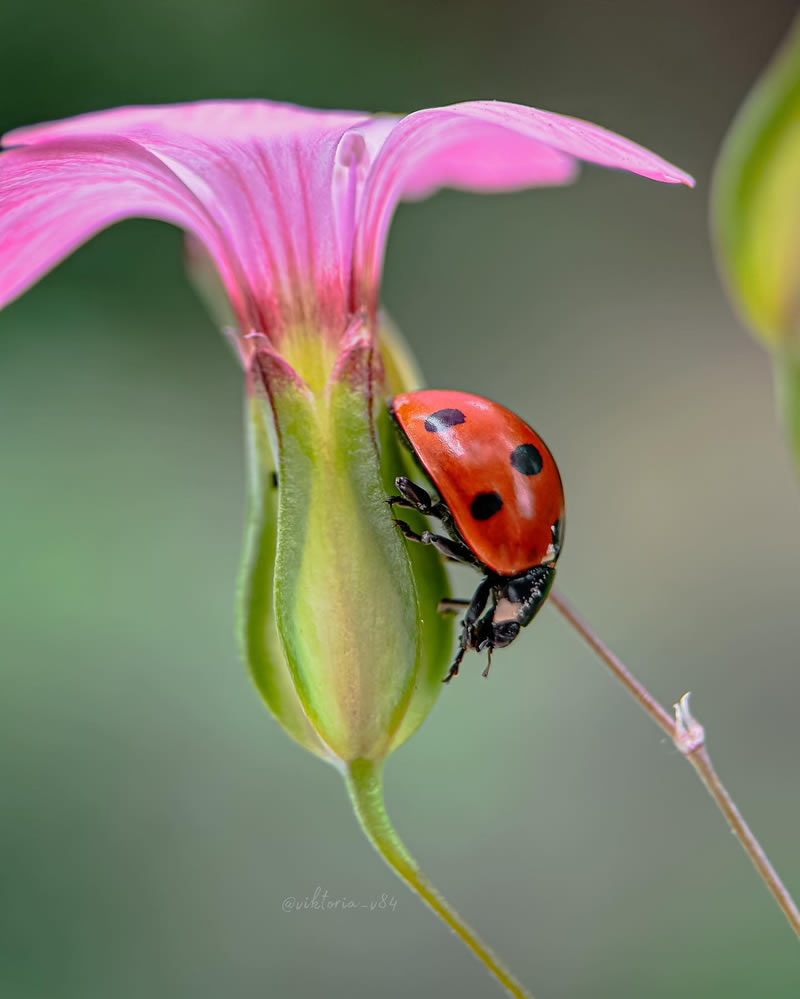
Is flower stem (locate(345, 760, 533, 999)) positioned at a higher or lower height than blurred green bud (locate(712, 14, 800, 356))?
lower

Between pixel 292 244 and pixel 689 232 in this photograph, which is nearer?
pixel 292 244

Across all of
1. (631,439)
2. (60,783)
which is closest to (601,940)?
(60,783)

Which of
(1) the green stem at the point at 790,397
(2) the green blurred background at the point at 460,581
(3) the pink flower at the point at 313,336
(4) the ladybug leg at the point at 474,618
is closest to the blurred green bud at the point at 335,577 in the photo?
(3) the pink flower at the point at 313,336

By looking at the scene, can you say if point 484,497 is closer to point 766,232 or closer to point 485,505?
point 485,505

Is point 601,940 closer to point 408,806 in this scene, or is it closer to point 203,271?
point 408,806

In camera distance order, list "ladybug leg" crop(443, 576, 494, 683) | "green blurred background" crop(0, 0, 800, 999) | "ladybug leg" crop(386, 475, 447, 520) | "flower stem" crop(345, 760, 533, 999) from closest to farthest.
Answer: "flower stem" crop(345, 760, 533, 999), "ladybug leg" crop(386, 475, 447, 520), "ladybug leg" crop(443, 576, 494, 683), "green blurred background" crop(0, 0, 800, 999)

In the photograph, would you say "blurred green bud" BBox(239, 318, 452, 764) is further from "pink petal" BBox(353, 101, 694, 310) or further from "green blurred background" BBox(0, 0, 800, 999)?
"green blurred background" BBox(0, 0, 800, 999)

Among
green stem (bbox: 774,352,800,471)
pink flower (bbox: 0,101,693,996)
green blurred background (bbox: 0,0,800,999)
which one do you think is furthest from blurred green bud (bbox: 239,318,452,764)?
green blurred background (bbox: 0,0,800,999)
